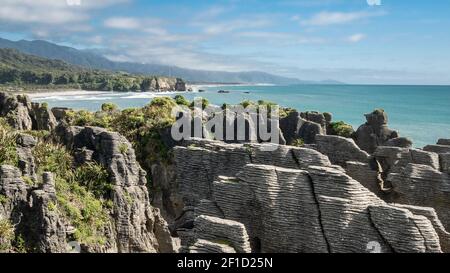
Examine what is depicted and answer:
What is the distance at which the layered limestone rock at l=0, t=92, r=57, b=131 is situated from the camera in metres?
35.9

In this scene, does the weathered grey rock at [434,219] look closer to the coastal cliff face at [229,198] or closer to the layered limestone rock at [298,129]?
the coastal cliff face at [229,198]

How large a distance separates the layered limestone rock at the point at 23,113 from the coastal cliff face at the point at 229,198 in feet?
44.1

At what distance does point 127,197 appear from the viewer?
19578mm

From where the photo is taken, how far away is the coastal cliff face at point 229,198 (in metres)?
14.7

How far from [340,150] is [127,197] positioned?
38.7 feet

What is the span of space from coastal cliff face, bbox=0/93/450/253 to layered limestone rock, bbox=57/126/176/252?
42 millimetres

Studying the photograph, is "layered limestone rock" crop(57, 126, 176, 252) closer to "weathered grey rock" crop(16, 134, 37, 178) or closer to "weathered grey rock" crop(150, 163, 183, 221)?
"weathered grey rock" crop(16, 134, 37, 178)

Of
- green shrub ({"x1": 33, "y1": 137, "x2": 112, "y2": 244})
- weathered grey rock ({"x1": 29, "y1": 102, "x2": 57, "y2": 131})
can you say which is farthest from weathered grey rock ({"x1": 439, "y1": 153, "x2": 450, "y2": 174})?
weathered grey rock ({"x1": 29, "y1": 102, "x2": 57, "y2": 131})

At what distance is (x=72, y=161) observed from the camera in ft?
67.5

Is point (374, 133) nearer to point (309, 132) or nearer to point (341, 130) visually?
point (341, 130)

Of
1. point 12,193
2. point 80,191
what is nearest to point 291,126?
point 80,191

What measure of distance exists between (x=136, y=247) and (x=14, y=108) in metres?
22.6

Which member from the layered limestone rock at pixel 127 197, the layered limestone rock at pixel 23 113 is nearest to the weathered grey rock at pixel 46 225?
the layered limestone rock at pixel 127 197

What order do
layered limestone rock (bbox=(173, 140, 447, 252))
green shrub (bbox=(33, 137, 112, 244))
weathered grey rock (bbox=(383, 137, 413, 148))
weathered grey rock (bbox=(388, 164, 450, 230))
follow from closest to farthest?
layered limestone rock (bbox=(173, 140, 447, 252)), green shrub (bbox=(33, 137, 112, 244)), weathered grey rock (bbox=(388, 164, 450, 230)), weathered grey rock (bbox=(383, 137, 413, 148))
